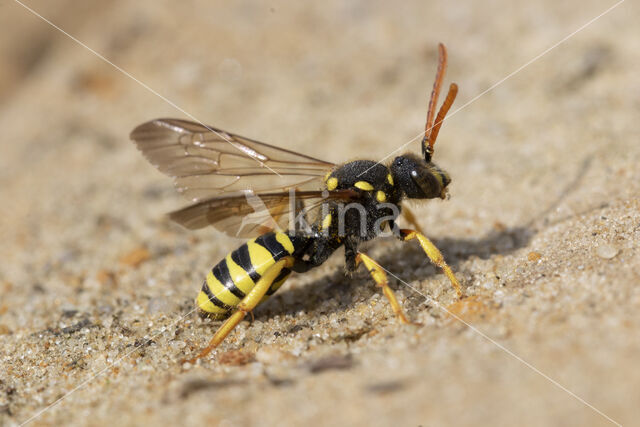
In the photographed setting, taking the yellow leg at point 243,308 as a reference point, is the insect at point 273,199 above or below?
above

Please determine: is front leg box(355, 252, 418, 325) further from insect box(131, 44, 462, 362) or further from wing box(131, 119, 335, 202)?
wing box(131, 119, 335, 202)

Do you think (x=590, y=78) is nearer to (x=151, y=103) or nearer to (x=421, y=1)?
(x=421, y=1)

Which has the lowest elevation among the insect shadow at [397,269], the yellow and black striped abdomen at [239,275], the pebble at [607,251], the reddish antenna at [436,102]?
the pebble at [607,251]

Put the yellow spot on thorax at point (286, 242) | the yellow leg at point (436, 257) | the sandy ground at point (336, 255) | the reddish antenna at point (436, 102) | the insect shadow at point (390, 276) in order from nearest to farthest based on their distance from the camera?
the sandy ground at point (336, 255) < the reddish antenna at point (436, 102) < the yellow leg at point (436, 257) < the yellow spot on thorax at point (286, 242) < the insect shadow at point (390, 276)

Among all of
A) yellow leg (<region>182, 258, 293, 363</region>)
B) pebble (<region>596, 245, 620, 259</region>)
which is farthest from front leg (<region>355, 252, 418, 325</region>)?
pebble (<region>596, 245, 620, 259</region>)

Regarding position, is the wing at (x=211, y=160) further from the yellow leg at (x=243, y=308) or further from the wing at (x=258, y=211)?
the yellow leg at (x=243, y=308)

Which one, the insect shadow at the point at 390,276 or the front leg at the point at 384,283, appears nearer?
the front leg at the point at 384,283

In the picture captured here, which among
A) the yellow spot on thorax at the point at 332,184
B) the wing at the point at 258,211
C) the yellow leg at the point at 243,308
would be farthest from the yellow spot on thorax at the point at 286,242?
the yellow spot on thorax at the point at 332,184

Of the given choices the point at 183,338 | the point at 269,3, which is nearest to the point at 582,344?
the point at 183,338
